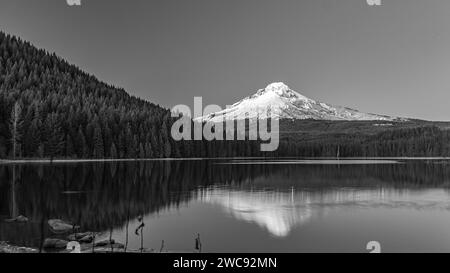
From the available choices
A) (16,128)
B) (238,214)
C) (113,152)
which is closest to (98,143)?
(113,152)

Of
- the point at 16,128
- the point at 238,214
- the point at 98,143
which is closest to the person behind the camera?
the point at 238,214

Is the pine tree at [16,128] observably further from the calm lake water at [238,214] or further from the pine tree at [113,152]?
the calm lake water at [238,214]

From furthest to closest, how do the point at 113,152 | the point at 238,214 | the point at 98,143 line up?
the point at 113,152 → the point at 98,143 → the point at 238,214

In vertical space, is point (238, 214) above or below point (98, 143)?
below

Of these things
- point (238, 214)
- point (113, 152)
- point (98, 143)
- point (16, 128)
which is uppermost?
point (16, 128)

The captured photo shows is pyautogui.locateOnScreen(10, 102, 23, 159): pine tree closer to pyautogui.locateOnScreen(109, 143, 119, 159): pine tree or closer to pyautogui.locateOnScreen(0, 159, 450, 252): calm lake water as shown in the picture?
pyautogui.locateOnScreen(109, 143, 119, 159): pine tree

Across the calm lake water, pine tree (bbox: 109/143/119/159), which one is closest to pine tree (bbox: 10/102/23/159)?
pine tree (bbox: 109/143/119/159)

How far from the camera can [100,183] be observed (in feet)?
249

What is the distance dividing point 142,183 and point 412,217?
47642 millimetres

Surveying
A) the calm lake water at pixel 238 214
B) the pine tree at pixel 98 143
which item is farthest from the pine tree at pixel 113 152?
the calm lake water at pixel 238 214

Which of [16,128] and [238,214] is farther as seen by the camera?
[16,128]

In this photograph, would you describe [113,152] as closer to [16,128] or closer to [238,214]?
[16,128]
